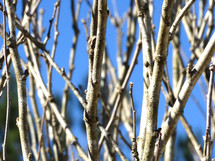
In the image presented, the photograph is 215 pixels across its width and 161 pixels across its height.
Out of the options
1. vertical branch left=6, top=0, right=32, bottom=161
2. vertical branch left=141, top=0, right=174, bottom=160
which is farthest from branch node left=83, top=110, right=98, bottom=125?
vertical branch left=6, top=0, right=32, bottom=161

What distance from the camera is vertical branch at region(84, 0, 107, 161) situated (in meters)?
1.12

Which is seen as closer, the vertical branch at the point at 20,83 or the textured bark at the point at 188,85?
the textured bark at the point at 188,85

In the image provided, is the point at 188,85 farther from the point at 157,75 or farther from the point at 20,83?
the point at 20,83

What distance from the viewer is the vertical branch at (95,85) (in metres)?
1.12

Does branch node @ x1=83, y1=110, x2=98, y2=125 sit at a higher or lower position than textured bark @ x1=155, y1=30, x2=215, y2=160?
lower

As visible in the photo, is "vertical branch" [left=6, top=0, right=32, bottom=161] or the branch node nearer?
the branch node

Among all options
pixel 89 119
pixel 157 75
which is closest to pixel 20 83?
pixel 89 119

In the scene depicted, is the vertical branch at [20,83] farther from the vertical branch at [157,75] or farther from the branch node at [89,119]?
the vertical branch at [157,75]

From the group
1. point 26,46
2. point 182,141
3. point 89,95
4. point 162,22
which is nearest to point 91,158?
point 89,95

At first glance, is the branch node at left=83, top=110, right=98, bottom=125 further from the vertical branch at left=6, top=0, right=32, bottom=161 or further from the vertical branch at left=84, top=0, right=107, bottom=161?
the vertical branch at left=6, top=0, right=32, bottom=161

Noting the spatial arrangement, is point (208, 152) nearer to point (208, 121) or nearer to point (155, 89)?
point (208, 121)

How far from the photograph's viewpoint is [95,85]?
1.17 metres

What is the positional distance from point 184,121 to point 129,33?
1248mm

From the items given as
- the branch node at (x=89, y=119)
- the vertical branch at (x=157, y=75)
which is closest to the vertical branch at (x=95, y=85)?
→ the branch node at (x=89, y=119)
